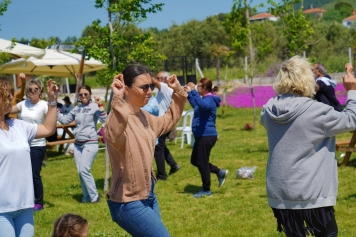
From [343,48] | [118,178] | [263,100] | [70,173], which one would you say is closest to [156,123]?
[118,178]

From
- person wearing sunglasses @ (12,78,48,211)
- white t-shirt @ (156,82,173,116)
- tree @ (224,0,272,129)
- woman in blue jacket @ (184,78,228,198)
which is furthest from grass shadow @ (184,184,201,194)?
tree @ (224,0,272,129)

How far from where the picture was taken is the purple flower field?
26641 mm

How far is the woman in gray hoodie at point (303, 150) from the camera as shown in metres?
4.29

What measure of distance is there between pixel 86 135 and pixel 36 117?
790 mm

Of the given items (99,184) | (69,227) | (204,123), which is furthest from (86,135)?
(69,227)

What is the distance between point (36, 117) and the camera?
8625 millimetres

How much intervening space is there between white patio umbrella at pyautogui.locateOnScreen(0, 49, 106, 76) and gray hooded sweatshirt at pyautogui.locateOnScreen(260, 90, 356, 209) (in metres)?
11.6

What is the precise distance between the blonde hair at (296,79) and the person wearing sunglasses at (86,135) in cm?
452

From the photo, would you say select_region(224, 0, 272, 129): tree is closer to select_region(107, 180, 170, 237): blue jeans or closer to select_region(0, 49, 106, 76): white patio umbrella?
select_region(0, 49, 106, 76): white patio umbrella

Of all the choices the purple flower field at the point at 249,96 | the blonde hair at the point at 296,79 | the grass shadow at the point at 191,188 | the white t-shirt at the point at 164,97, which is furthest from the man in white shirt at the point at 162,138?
the purple flower field at the point at 249,96

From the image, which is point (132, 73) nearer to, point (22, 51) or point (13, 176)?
point (13, 176)

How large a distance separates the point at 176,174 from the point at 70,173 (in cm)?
244

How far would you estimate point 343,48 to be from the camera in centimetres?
5081

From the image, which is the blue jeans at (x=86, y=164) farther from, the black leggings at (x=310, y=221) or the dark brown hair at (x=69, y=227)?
the dark brown hair at (x=69, y=227)
